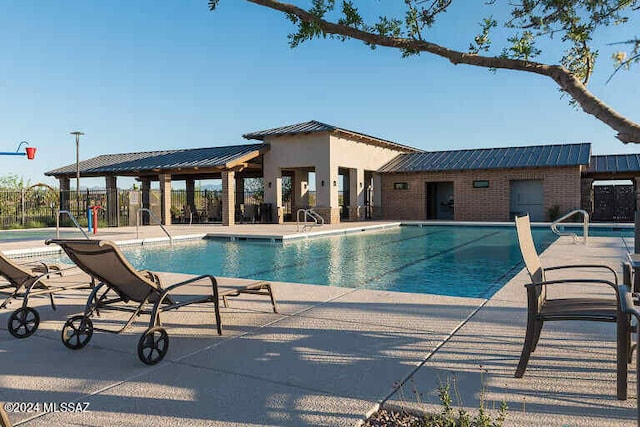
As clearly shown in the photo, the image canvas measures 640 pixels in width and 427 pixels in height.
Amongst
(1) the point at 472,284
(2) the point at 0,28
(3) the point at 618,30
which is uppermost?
(2) the point at 0,28

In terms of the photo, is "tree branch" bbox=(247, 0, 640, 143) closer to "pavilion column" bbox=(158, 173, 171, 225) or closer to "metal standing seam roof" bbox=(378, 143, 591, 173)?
"metal standing seam roof" bbox=(378, 143, 591, 173)

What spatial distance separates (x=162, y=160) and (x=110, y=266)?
22921 mm

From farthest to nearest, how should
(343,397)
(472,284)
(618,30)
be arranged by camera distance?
(472,284)
(618,30)
(343,397)

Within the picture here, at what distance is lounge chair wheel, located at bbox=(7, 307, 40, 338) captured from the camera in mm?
4199

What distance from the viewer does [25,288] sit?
4.82 m

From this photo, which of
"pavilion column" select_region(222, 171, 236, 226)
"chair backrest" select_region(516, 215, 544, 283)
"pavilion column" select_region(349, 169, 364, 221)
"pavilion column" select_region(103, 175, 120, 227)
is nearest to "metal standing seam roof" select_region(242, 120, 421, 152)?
"pavilion column" select_region(349, 169, 364, 221)

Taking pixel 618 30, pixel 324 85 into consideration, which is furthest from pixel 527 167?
pixel 618 30

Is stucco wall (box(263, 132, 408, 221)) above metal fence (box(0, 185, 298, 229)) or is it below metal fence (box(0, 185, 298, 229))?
above

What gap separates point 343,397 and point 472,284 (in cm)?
587

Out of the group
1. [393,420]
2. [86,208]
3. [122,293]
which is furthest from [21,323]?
[86,208]

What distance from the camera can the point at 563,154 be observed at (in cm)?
2288

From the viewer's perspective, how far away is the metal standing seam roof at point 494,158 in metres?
22.3

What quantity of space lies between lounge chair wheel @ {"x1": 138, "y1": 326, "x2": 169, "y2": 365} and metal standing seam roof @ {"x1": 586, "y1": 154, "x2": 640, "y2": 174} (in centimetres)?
2314

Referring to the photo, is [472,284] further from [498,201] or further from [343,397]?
[498,201]
